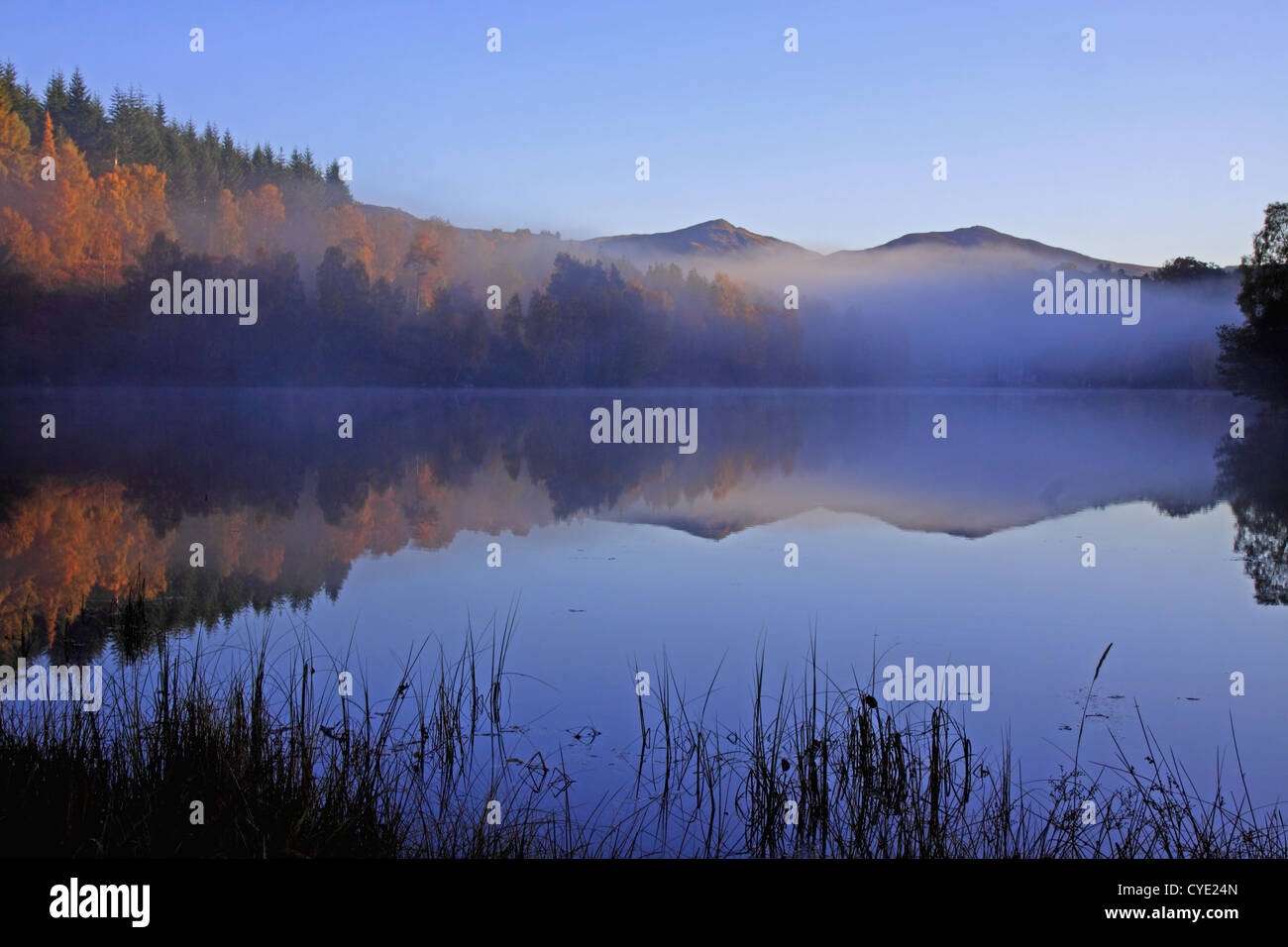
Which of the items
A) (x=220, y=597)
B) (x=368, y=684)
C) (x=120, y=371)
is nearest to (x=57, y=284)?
(x=120, y=371)

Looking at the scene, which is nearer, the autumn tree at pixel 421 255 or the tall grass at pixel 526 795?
the tall grass at pixel 526 795

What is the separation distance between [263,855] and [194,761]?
1.15 metres

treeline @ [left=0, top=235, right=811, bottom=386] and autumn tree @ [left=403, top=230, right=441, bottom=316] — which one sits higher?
autumn tree @ [left=403, top=230, right=441, bottom=316]

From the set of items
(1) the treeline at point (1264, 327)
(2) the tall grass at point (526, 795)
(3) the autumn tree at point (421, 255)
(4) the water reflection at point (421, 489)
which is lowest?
(2) the tall grass at point (526, 795)

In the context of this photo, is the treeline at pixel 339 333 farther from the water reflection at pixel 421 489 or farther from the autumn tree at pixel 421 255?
the water reflection at pixel 421 489

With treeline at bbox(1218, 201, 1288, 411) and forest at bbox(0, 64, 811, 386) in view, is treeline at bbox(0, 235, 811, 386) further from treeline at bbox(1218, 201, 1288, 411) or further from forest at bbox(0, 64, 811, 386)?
treeline at bbox(1218, 201, 1288, 411)

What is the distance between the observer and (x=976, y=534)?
16359mm

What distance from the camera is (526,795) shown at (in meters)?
5.79

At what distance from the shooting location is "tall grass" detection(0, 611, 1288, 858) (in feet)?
15.9

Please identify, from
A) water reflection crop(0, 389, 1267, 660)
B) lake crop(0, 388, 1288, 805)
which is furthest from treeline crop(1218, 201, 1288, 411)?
lake crop(0, 388, 1288, 805)

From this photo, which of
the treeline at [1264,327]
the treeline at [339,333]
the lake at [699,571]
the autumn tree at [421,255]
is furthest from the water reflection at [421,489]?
the autumn tree at [421,255]

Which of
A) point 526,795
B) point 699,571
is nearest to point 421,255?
point 699,571

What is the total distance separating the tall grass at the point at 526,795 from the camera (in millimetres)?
4855

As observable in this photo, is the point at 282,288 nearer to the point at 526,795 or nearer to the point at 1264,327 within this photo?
the point at 1264,327
